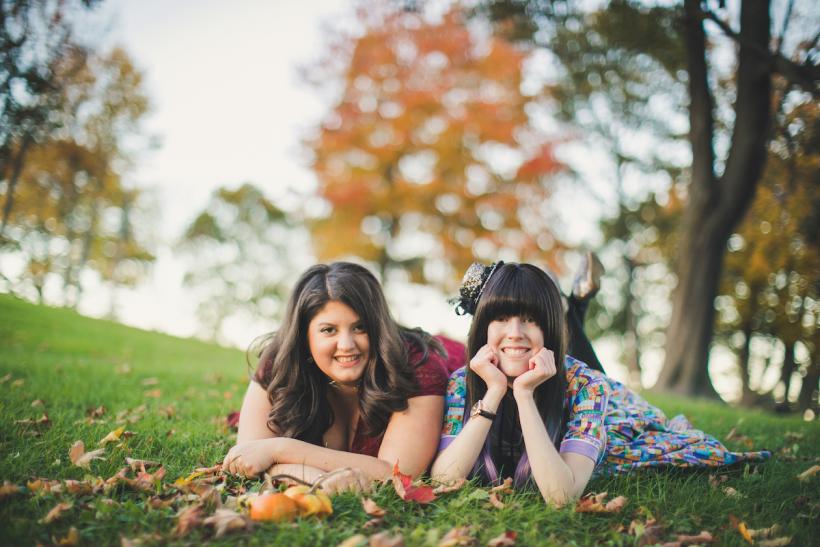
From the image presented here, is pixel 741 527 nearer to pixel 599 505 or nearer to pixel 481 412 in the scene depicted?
pixel 599 505

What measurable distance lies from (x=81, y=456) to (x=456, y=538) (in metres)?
2.05

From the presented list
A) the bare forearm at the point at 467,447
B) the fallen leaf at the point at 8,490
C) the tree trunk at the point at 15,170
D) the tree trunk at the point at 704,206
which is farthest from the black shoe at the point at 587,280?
the tree trunk at the point at 15,170

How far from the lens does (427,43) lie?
15.2m

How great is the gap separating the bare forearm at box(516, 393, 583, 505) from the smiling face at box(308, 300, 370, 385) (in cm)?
98

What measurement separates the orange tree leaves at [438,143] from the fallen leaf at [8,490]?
42.8 ft

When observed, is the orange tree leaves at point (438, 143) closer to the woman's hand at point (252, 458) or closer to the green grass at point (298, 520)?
the green grass at point (298, 520)

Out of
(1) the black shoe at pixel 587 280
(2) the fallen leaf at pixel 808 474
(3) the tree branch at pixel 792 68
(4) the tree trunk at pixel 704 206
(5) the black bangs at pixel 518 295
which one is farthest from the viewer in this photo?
(4) the tree trunk at pixel 704 206

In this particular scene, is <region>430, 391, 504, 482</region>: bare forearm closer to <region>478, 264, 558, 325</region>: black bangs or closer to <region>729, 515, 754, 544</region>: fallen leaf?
<region>478, 264, 558, 325</region>: black bangs

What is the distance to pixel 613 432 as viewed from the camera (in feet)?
11.6

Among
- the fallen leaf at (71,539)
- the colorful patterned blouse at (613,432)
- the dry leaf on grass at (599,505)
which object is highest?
the colorful patterned blouse at (613,432)

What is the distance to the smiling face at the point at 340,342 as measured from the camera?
3197mm

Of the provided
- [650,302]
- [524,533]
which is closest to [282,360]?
[524,533]

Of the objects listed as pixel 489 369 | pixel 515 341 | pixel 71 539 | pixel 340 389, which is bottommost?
pixel 71 539

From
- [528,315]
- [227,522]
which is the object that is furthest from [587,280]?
[227,522]
